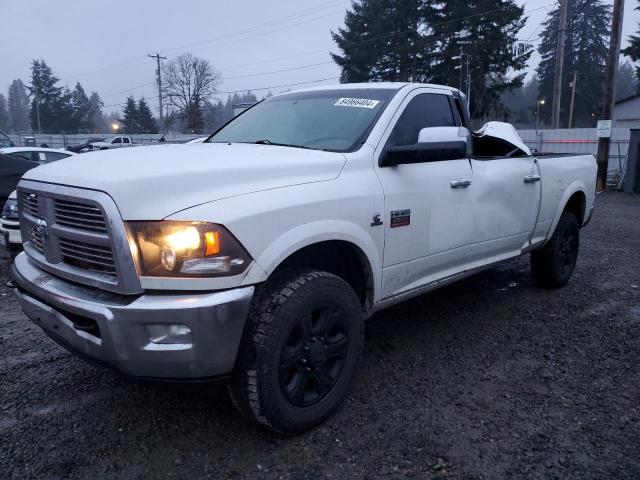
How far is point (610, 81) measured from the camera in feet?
54.5

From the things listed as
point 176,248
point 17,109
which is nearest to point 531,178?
point 176,248

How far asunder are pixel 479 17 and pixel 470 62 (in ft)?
9.32

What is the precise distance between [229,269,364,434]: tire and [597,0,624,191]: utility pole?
16.3 m

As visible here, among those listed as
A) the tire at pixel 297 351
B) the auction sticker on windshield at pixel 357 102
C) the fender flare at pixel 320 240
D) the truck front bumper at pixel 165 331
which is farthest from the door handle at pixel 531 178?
the truck front bumper at pixel 165 331

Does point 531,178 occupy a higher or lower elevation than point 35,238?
higher

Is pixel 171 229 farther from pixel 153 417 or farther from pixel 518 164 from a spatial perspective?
pixel 518 164

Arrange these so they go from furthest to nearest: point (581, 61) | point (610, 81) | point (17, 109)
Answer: point (17, 109), point (581, 61), point (610, 81)

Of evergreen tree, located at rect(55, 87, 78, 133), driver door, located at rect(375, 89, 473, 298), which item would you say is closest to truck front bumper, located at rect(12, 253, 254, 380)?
driver door, located at rect(375, 89, 473, 298)

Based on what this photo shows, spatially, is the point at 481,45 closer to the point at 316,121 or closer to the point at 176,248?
the point at 316,121

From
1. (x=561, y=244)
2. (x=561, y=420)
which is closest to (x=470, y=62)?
(x=561, y=244)

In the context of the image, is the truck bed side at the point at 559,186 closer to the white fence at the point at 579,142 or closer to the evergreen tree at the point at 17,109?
the white fence at the point at 579,142

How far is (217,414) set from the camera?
2934mm

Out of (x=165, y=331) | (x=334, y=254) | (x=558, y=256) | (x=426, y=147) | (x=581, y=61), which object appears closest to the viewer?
(x=165, y=331)

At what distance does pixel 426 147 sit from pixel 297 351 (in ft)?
4.89
